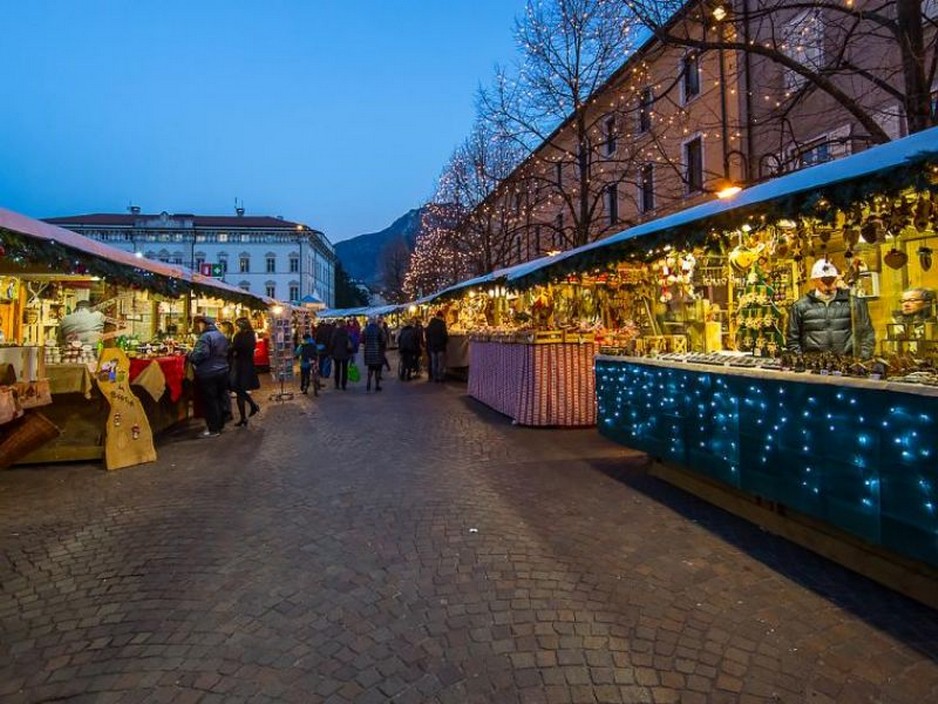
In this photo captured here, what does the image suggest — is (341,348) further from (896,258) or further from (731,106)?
(731,106)

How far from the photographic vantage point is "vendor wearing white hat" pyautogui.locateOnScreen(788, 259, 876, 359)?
216 inches

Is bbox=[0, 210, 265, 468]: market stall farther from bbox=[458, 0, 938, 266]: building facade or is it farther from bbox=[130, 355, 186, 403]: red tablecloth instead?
bbox=[458, 0, 938, 266]: building facade

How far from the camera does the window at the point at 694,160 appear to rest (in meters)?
18.6

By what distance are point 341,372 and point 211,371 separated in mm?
7488

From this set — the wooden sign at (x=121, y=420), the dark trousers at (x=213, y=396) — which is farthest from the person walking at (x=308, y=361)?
the wooden sign at (x=121, y=420)

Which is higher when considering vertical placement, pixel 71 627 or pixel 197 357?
pixel 197 357

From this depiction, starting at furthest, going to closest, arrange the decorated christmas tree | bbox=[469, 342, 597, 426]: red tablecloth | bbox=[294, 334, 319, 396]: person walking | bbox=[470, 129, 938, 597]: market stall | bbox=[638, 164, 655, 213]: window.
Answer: bbox=[638, 164, 655, 213]: window
bbox=[294, 334, 319, 396]: person walking
bbox=[469, 342, 597, 426]: red tablecloth
the decorated christmas tree
bbox=[470, 129, 938, 597]: market stall

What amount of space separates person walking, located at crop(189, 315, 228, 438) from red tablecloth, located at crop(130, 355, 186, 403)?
0.34 meters

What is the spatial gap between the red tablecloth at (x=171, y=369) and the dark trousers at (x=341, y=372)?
634 centimetres

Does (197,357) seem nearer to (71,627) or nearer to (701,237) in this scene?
(71,627)

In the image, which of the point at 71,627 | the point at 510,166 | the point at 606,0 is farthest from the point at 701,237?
the point at 510,166

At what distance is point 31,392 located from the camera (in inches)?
245

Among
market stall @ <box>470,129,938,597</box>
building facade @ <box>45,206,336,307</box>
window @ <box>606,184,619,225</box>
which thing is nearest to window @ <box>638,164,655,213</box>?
window @ <box>606,184,619,225</box>

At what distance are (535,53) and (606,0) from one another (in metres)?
6.52
